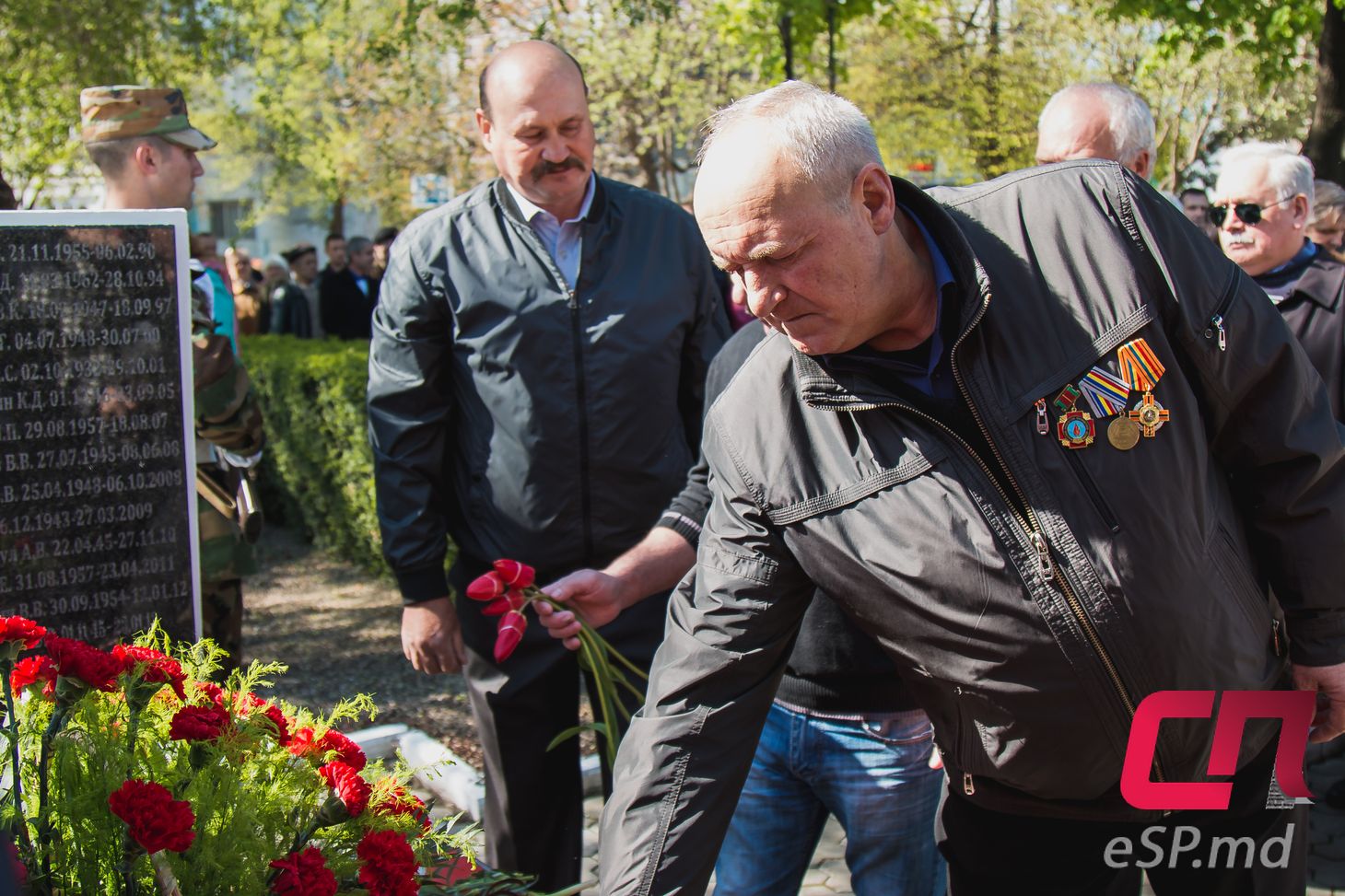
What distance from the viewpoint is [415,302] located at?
335cm

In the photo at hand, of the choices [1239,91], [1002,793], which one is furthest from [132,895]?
[1239,91]

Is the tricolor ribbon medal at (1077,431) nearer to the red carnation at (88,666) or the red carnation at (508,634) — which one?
the red carnation at (508,634)

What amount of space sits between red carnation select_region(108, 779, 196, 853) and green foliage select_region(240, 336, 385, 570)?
6.00m

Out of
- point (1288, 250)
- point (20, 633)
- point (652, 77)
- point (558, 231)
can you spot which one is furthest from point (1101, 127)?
point (652, 77)

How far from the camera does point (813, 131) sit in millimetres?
1809

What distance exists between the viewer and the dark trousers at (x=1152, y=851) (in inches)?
83.5

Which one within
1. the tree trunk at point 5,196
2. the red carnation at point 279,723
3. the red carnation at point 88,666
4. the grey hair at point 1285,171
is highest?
the grey hair at point 1285,171

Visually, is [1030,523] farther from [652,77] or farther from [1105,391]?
[652,77]

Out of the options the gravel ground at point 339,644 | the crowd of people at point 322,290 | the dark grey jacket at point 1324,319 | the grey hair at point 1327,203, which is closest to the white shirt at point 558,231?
the dark grey jacket at point 1324,319

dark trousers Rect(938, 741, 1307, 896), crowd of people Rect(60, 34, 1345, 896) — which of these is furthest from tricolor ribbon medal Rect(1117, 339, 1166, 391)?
Result: dark trousers Rect(938, 741, 1307, 896)

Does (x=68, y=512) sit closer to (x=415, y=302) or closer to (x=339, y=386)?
(x=415, y=302)

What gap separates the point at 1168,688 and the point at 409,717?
4500 millimetres

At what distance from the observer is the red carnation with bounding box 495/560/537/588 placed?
8.63 feet

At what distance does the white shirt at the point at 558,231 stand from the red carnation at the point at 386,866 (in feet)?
6.42
